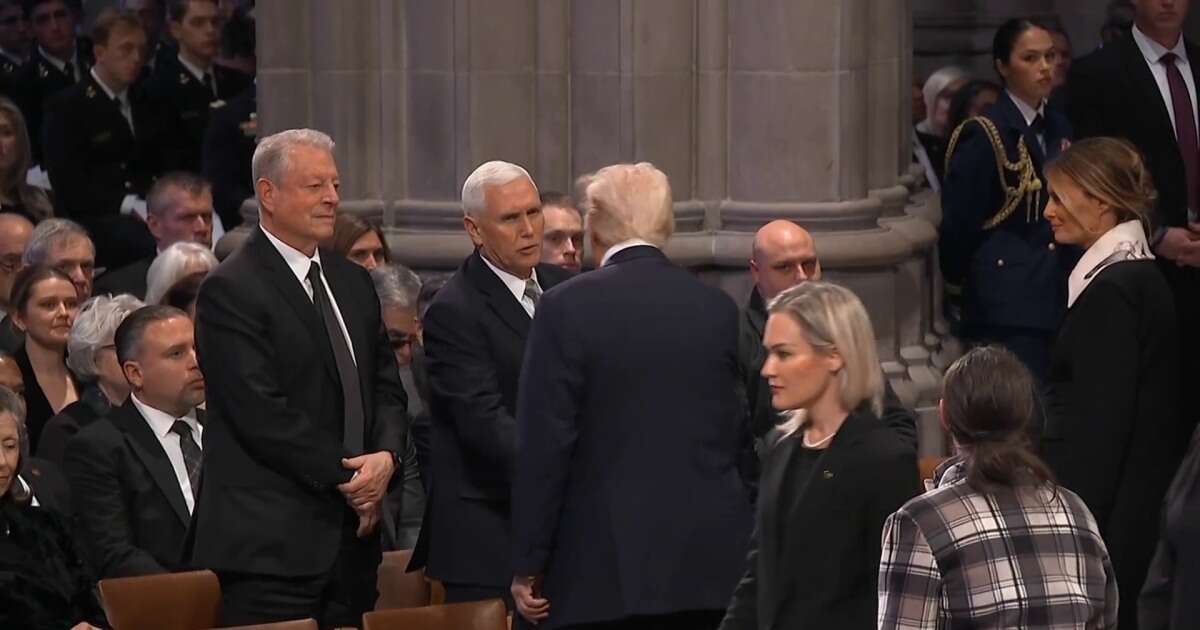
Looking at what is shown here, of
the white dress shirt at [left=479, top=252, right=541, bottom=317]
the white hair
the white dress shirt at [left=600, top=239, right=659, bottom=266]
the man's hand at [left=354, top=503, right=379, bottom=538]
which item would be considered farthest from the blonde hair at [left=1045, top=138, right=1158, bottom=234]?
the white hair

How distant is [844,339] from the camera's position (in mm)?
5258

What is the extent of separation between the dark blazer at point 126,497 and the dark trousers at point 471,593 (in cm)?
80

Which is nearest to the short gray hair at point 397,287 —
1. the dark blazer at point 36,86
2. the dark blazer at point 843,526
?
the dark blazer at point 843,526

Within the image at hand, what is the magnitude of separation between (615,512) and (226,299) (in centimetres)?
111

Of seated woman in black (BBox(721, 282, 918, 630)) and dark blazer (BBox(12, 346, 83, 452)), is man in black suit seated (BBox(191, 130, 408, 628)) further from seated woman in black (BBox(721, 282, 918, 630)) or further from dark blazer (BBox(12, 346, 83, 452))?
dark blazer (BBox(12, 346, 83, 452))

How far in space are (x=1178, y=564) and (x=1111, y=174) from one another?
65.9 inches

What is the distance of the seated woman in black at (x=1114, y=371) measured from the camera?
6.78m

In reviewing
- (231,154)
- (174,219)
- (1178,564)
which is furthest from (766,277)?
(231,154)

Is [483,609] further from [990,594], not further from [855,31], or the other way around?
[855,31]

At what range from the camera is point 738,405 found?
627 cm

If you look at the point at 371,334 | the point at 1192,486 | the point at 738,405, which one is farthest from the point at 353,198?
the point at 1192,486

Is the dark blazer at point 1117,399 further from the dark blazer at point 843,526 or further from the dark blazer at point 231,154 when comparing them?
the dark blazer at point 231,154

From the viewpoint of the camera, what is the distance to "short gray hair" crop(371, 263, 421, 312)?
7950mm

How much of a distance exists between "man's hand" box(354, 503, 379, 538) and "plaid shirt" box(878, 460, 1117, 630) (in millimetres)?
1911
